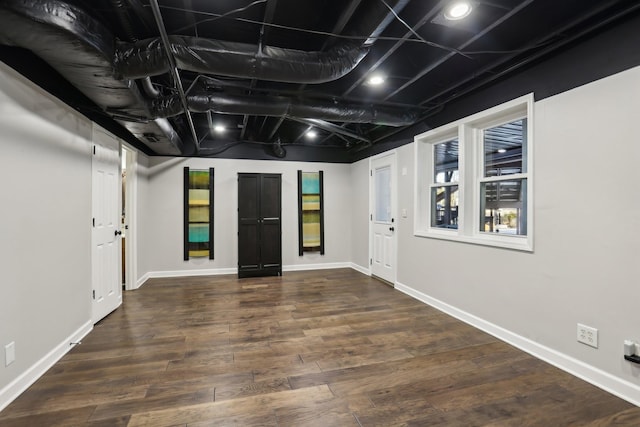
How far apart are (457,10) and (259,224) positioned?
4.24 metres

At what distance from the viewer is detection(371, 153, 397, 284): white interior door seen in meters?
4.75

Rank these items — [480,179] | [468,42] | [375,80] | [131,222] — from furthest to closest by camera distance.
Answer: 1. [131,222]
2. [480,179]
3. [375,80]
4. [468,42]

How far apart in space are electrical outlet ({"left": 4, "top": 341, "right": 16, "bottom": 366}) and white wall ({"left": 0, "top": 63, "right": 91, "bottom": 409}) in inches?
1.0

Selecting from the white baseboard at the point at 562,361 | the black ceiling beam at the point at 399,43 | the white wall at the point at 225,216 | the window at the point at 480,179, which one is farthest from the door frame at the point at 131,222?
the white baseboard at the point at 562,361

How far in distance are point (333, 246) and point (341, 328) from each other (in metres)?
3.21

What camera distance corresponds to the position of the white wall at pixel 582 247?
1.93m

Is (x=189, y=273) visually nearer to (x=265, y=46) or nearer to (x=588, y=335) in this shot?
(x=265, y=46)

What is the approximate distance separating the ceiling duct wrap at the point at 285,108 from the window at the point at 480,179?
560mm

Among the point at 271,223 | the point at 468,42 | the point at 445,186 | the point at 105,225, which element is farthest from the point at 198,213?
the point at 468,42

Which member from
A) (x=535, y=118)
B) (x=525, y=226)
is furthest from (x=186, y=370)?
(x=535, y=118)

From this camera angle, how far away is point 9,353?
190 cm

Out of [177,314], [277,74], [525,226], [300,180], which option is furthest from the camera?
[300,180]

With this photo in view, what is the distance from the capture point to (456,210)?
12.0 ft

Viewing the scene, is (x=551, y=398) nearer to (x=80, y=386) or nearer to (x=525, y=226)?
(x=525, y=226)
